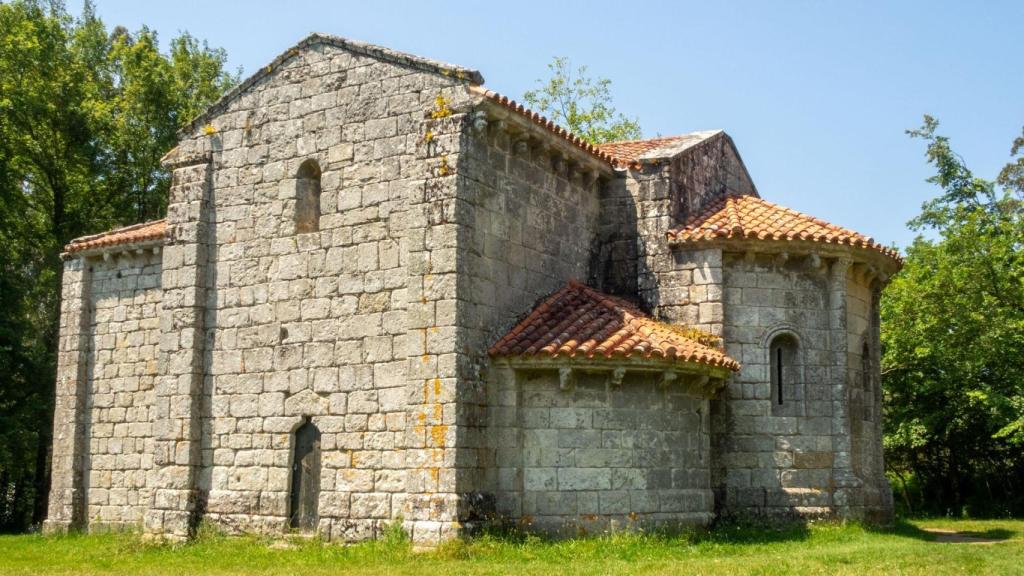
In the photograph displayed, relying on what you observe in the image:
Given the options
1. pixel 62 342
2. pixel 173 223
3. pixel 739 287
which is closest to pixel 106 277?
pixel 62 342

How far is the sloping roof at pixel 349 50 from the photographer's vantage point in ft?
42.7

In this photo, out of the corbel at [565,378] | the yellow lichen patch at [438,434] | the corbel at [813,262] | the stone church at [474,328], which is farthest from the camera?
the corbel at [813,262]

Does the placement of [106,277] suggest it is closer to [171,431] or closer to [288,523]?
[171,431]

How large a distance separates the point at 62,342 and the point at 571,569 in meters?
11.6

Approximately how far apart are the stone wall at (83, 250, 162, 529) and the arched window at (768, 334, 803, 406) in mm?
9989

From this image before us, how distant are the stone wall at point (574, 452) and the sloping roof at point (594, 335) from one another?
0.42m

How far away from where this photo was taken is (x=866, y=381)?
16.1m

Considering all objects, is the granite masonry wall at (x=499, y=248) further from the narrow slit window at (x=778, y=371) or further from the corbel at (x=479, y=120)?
the narrow slit window at (x=778, y=371)

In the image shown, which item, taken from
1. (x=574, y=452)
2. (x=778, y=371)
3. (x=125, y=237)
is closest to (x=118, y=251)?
(x=125, y=237)

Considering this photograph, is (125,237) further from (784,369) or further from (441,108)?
(784,369)

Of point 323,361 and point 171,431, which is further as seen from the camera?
point 171,431

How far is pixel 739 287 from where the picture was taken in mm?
14828

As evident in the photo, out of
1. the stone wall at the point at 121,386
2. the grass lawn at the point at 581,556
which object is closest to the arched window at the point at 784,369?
the grass lawn at the point at 581,556

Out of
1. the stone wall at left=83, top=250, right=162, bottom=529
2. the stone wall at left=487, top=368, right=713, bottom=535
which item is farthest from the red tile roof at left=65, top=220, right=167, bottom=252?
the stone wall at left=487, top=368, right=713, bottom=535
